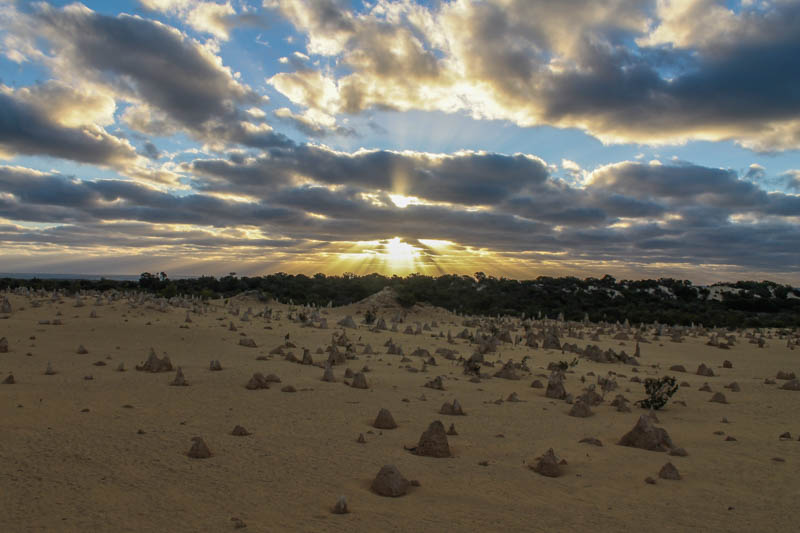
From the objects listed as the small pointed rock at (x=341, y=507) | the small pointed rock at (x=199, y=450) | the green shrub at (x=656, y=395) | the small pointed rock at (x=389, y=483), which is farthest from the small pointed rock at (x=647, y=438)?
the small pointed rock at (x=199, y=450)

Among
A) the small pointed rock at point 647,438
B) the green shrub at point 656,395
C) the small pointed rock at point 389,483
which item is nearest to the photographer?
the small pointed rock at point 389,483

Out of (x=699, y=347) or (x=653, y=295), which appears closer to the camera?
(x=699, y=347)

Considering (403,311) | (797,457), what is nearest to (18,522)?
(797,457)

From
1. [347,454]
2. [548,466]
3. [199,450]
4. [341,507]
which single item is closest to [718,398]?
[548,466]

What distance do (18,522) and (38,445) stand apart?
8.09 ft

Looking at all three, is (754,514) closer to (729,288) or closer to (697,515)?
(697,515)

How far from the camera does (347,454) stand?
750cm

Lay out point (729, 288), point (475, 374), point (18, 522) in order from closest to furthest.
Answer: point (18, 522) → point (475, 374) → point (729, 288)

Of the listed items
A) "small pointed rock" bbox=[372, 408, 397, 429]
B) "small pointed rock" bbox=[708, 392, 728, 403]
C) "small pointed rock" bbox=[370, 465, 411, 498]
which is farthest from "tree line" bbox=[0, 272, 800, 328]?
"small pointed rock" bbox=[370, 465, 411, 498]

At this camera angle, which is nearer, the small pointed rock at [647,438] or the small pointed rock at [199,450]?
the small pointed rock at [199,450]

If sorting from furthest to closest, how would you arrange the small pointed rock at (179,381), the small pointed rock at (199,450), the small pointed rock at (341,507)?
the small pointed rock at (179,381), the small pointed rock at (199,450), the small pointed rock at (341,507)

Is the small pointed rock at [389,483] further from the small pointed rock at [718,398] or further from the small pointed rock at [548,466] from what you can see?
the small pointed rock at [718,398]

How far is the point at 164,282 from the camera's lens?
62906 mm

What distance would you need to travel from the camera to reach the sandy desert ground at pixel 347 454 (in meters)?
5.48
